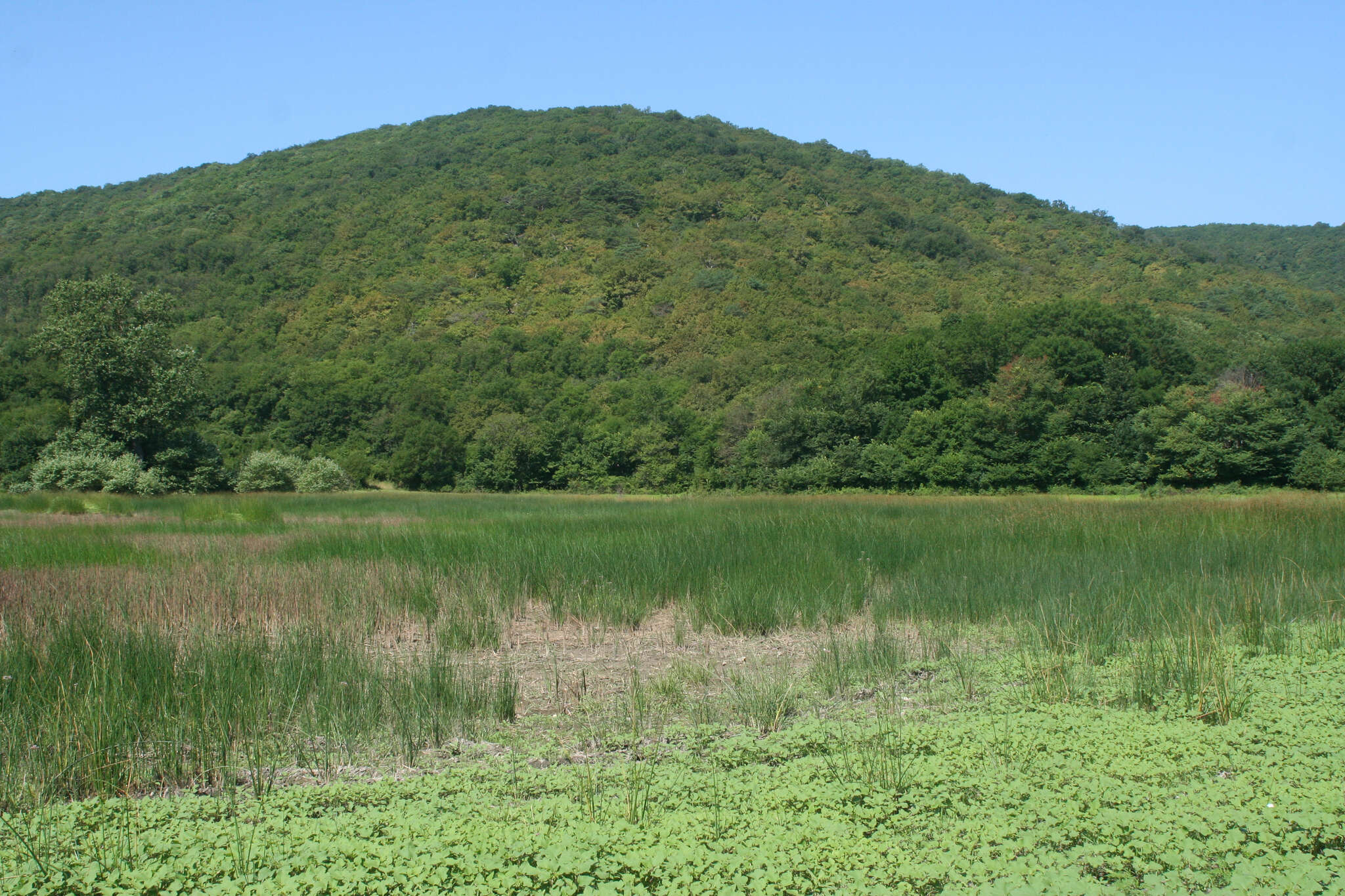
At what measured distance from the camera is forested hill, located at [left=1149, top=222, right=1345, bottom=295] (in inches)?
2815

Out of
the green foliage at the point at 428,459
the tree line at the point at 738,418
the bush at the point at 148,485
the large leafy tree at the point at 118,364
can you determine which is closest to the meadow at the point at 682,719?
the bush at the point at 148,485

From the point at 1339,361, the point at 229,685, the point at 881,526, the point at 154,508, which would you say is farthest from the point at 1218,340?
the point at 229,685

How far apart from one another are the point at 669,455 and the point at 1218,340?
30.0 metres

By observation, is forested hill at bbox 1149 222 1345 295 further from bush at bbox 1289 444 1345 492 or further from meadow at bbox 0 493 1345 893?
meadow at bbox 0 493 1345 893

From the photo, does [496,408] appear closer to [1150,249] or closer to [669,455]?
[669,455]

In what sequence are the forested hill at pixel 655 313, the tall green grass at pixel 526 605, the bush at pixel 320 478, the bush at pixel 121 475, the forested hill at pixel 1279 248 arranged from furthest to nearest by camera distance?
the forested hill at pixel 1279 248, the forested hill at pixel 655 313, the bush at pixel 320 478, the bush at pixel 121 475, the tall green grass at pixel 526 605

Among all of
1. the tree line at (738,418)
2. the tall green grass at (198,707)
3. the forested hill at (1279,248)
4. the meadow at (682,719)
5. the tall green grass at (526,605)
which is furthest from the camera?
the forested hill at (1279,248)

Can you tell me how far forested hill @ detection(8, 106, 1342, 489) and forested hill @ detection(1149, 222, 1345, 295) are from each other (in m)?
2.45

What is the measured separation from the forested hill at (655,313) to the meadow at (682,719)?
3012 cm

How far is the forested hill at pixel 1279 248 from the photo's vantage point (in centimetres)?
7150

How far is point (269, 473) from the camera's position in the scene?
36469 millimetres

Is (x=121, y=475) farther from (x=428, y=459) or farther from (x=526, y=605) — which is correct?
(x=526, y=605)

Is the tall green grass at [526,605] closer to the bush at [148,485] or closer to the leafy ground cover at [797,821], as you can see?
the leafy ground cover at [797,821]

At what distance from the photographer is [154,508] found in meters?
22.1
